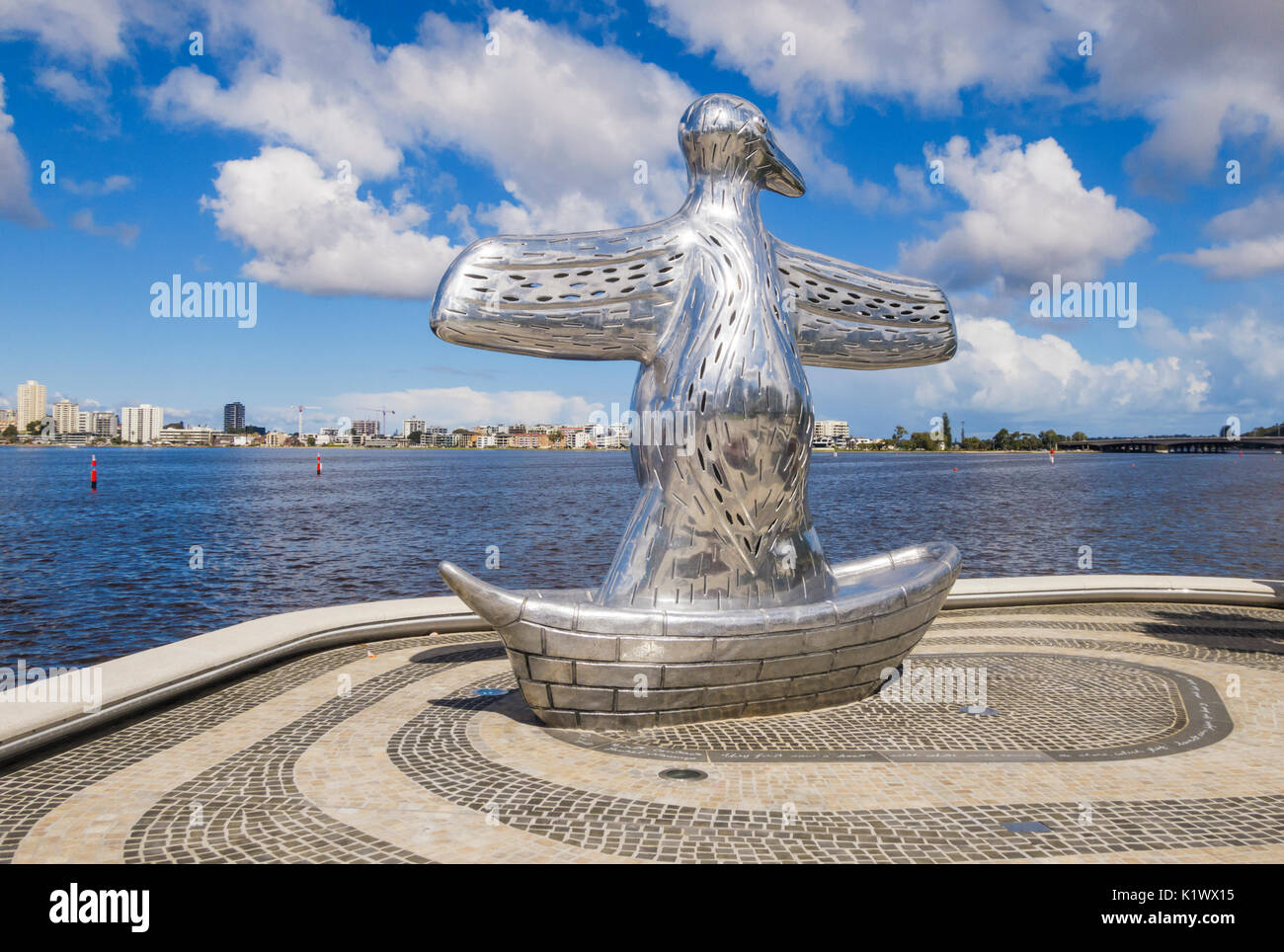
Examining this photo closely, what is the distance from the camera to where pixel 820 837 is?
5.56 m

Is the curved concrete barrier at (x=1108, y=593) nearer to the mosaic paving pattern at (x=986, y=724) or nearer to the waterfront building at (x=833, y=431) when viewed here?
the mosaic paving pattern at (x=986, y=724)

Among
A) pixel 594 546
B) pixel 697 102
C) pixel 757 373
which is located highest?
pixel 697 102

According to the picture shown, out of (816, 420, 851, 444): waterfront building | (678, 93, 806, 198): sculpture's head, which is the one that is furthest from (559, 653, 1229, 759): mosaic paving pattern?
(816, 420, 851, 444): waterfront building

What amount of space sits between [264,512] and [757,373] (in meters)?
38.8

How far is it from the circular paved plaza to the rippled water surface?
29.5ft

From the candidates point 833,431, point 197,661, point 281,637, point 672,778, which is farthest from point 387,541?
point 833,431

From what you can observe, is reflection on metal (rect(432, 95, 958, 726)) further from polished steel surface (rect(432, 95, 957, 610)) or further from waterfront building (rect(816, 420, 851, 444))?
waterfront building (rect(816, 420, 851, 444))

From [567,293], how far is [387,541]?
24.3 metres

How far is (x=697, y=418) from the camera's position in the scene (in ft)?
25.2

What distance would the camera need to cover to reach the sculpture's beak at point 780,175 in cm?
839

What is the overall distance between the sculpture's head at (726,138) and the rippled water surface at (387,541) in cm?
1330

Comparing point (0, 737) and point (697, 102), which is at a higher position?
point (697, 102)

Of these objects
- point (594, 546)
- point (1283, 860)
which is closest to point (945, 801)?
point (1283, 860)
